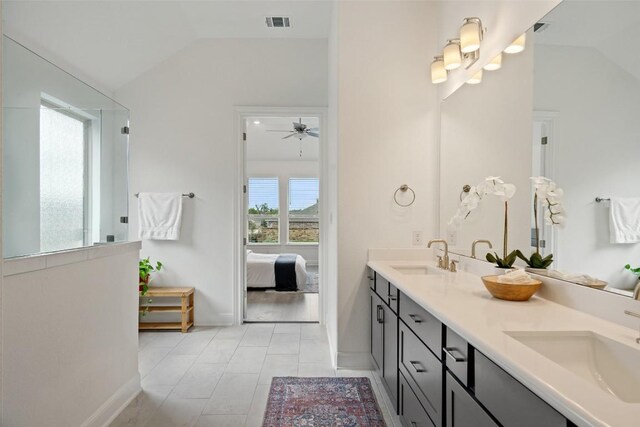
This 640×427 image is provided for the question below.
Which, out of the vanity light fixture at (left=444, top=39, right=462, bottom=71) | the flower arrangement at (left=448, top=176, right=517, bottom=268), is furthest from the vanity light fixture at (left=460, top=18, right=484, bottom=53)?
the flower arrangement at (left=448, top=176, right=517, bottom=268)

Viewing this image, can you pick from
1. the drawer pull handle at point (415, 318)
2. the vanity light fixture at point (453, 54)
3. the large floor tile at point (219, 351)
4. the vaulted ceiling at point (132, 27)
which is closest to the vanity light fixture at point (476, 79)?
the vanity light fixture at point (453, 54)

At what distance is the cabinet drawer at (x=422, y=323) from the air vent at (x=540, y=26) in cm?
138

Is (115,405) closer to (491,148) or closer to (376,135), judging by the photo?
(376,135)

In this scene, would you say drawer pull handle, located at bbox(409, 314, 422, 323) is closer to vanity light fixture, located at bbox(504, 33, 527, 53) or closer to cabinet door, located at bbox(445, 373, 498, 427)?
cabinet door, located at bbox(445, 373, 498, 427)

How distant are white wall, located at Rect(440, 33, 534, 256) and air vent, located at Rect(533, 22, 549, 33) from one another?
5cm

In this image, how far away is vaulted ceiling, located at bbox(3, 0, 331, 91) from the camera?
2.65 meters

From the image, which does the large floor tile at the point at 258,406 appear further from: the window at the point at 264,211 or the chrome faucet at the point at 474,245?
the window at the point at 264,211

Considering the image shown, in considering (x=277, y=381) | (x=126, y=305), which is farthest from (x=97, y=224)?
(x=277, y=381)

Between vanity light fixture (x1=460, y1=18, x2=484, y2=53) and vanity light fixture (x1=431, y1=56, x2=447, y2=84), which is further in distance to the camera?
vanity light fixture (x1=431, y1=56, x2=447, y2=84)

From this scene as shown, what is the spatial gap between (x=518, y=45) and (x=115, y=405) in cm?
302

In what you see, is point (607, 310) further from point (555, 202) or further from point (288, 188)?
point (288, 188)

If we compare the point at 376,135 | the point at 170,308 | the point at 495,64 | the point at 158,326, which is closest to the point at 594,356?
the point at 495,64

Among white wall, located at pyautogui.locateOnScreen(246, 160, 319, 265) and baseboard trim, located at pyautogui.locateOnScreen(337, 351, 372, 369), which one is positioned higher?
white wall, located at pyautogui.locateOnScreen(246, 160, 319, 265)

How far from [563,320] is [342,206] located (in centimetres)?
171
